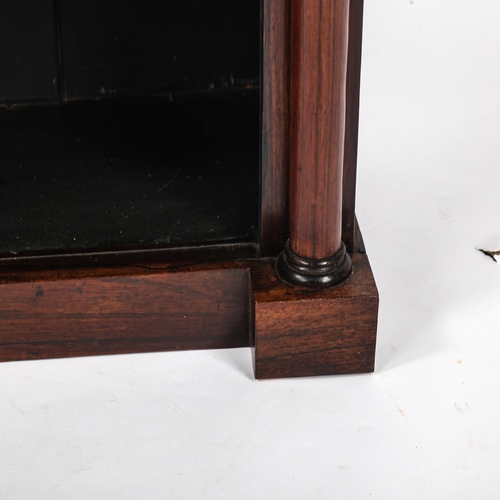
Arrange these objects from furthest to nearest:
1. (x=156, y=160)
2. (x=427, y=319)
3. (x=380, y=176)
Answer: (x=380, y=176) → (x=156, y=160) → (x=427, y=319)

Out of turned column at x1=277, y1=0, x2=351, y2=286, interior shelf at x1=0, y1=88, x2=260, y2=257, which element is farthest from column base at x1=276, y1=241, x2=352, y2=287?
interior shelf at x1=0, y1=88, x2=260, y2=257

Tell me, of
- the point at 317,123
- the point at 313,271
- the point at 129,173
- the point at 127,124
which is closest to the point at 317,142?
the point at 317,123

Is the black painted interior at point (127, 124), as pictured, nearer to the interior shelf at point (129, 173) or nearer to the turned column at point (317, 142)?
the interior shelf at point (129, 173)

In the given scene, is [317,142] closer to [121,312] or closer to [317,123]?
[317,123]

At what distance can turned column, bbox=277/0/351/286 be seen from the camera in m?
1.35

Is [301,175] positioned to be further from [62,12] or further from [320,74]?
[62,12]

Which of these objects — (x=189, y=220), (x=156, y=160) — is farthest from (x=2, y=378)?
(x=156, y=160)

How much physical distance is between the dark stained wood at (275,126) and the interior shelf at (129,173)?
0.08 metres

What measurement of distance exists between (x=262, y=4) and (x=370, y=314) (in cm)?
52

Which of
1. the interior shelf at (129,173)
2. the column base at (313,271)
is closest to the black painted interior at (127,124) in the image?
the interior shelf at (129,173)

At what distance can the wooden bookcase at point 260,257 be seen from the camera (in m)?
1.41

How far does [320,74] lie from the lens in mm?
1376

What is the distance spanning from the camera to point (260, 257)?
1.59 m

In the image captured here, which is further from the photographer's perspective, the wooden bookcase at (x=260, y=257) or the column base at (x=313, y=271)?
the column base at (x=313, y=271)
